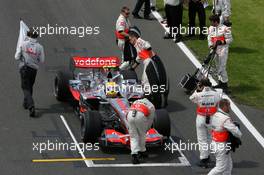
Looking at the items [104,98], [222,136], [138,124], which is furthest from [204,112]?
[104,98]

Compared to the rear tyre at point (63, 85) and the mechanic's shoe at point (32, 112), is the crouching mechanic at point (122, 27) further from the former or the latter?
the mechanic's shoe at point (32, 112)

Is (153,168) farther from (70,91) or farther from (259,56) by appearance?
(259,56)

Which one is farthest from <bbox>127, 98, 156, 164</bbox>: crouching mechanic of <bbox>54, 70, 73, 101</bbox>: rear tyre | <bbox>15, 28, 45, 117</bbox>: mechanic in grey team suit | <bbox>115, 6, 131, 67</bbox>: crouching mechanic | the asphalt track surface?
<bbox>115, 6, 131, 67</bbox>: crouching mechanic

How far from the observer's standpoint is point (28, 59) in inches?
909

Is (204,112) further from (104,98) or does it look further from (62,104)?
(62,104)

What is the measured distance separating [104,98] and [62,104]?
6.18 feet

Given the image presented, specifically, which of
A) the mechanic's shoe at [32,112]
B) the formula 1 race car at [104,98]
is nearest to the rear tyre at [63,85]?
the formula 1 race car at [104,98]

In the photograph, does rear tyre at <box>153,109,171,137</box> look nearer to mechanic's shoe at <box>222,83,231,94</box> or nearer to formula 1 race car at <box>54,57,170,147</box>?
formula 1 race car at <box>54,57,170,147</box>

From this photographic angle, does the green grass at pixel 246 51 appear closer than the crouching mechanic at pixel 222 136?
No

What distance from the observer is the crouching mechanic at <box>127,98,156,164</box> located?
2023cm

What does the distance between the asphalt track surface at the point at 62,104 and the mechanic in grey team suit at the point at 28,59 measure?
517 mm

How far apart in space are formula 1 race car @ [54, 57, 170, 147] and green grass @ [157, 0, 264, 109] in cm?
363

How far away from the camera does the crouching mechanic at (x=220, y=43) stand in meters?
24.9

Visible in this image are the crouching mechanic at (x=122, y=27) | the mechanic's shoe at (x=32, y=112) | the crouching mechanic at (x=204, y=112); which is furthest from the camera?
the crouching mechanic at (x=122, y=27)
